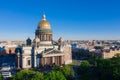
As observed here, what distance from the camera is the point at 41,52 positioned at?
76.8 metres

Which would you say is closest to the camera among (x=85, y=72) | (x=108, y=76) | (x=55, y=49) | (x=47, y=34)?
(x=108, y=76)

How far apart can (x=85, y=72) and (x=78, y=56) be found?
5364 centimetres

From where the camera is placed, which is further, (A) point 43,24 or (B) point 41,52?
(A) point 43,24

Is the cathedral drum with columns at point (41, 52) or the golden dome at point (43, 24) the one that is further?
the golden dome at point (43, 24)

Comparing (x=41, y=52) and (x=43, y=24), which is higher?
(x=43, y=24)

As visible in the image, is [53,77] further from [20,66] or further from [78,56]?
[78,56]

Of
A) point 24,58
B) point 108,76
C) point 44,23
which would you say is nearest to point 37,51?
point 24,58

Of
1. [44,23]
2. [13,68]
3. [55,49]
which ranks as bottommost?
[13,68]

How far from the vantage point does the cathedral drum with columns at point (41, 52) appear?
75750 mm

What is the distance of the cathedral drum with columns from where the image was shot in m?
75.8

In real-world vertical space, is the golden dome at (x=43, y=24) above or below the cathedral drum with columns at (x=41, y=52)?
above

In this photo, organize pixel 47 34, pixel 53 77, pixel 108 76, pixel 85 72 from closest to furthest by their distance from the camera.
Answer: pixel 53 77
pixel 108 76
pixel 85 72
pixel 47 34

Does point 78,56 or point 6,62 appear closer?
point 6,62

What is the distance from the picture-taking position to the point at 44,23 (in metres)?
83.2
